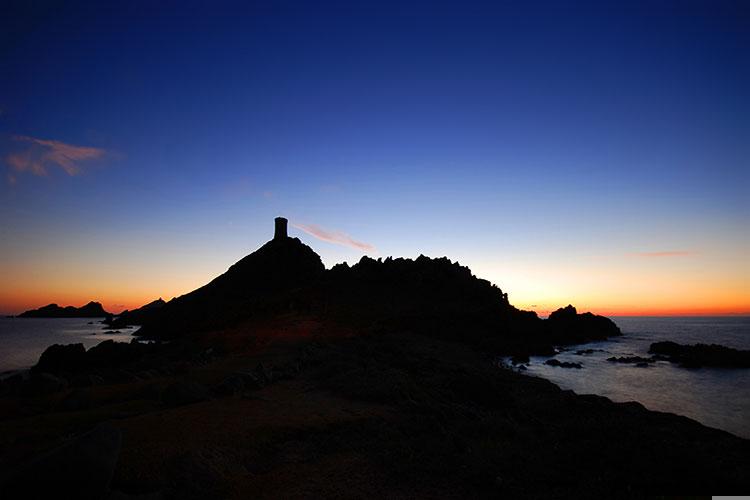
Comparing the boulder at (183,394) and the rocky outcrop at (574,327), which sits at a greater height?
the boulder at (183,394)

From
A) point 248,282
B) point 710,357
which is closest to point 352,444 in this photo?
point 710,357

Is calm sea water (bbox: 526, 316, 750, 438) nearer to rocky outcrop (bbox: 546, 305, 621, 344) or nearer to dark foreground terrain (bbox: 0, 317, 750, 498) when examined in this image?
dark foreground terrain (bbox: 0, 317, 750, 498)

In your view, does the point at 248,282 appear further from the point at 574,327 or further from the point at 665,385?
the point at 665,385

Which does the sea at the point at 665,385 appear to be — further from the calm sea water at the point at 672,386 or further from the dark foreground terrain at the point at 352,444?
the dark foreground terrain at the point at 352,444

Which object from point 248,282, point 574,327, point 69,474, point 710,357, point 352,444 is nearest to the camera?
point 69,474

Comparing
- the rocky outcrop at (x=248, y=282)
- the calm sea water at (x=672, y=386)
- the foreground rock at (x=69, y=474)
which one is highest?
the rocky outcrop at (x=248, y=282)

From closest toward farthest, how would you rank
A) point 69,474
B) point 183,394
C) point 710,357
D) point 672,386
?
point 69,474 → point 183,394 → point 672,386 → point 710,357

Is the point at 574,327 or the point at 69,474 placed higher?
the point at 69,474

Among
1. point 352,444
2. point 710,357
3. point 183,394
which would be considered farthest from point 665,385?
point 183,394

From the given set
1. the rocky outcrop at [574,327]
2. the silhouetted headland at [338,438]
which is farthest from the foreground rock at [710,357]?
the silhouetted headland at [338,438]

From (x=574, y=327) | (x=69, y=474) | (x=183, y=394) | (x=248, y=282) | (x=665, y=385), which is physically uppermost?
(x=248, y=282)

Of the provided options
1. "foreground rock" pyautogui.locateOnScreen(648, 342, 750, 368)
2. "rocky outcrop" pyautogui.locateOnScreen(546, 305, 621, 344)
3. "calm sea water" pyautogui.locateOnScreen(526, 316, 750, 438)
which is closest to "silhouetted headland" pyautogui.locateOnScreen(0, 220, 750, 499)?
"calm sea water" pyautogui.locateOnScreen(526, 316, 750, 438)

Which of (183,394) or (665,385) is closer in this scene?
(183,394)

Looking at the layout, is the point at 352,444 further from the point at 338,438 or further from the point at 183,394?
the point at 183,394
